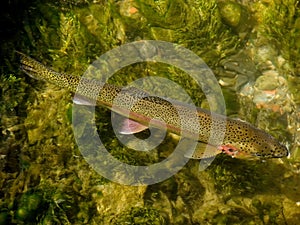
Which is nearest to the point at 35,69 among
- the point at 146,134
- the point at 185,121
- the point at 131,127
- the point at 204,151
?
the point at 131,127

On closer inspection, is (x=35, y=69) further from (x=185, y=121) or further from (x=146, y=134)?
(x=185, y=121)

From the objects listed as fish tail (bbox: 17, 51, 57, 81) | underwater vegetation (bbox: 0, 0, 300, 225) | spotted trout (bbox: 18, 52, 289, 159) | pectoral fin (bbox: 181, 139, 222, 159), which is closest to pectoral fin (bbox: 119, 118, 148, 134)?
spotted trout (bbox: 18, 52, 289, 159)

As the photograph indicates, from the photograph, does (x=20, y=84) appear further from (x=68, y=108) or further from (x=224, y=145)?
(x=224, y=145)

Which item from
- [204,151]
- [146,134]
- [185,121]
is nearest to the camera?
[185,121]

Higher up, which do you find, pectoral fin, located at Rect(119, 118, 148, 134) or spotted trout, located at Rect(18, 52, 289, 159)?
spotted trout, located at Rect(18, 52, 289, 159)

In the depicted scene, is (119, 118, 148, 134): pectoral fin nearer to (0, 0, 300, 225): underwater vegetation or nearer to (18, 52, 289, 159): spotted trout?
(18, 52, 289, 159): spotted trout

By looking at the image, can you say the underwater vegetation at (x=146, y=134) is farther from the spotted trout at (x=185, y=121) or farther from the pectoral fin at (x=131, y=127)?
the spotted trout at (x=185, y=121)
